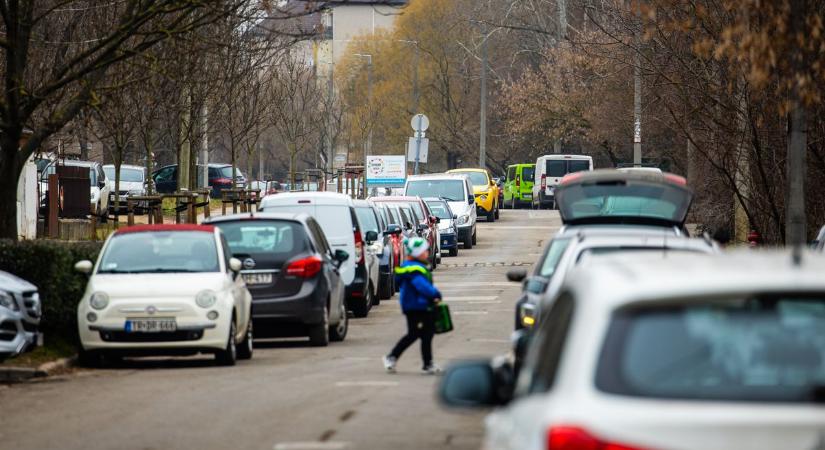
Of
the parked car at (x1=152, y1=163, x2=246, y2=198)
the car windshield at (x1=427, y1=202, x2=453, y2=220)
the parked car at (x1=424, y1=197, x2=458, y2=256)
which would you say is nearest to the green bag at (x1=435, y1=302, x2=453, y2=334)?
the parked car at (x1=424, y1=197, x2=458, y2=256)

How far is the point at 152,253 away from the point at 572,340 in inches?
521

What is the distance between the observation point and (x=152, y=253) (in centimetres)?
1750

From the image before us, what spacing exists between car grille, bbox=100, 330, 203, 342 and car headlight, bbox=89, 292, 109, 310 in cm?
27

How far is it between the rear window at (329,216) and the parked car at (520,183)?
4883cm

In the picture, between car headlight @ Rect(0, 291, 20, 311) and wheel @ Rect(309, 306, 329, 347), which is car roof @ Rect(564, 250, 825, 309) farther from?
wheel @ Rect(309, 306, 329, 347)

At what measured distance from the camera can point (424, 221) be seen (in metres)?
37.9

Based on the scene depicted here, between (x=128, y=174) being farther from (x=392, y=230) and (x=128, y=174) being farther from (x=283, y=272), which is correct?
(x=283, y=272)

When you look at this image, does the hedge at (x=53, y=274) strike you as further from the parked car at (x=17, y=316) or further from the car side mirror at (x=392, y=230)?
the car side mirror at (x=392, y=230)

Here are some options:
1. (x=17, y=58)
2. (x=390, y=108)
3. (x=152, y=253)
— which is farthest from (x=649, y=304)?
(x=390, y=108)

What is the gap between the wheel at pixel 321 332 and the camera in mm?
19516

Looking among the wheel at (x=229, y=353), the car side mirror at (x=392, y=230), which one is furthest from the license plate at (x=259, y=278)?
the car side mirror at (x=392, y=230)

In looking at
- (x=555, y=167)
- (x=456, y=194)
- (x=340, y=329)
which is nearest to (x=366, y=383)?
(x=340, y=329)

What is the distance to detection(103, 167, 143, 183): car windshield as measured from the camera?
54031 millimetres

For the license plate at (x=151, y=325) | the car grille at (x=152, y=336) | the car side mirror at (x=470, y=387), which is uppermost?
the car side mirror at (x=470, y=387)
